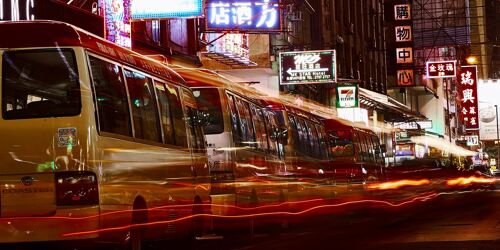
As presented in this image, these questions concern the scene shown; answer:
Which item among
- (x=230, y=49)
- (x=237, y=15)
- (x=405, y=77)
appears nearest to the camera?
(x=237, y=15)

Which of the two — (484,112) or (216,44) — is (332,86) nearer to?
(216,44)

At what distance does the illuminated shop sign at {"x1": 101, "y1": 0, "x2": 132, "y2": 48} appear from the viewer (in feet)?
56.1

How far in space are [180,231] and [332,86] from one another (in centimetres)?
2989

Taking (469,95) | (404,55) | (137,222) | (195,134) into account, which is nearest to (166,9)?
(195,134)

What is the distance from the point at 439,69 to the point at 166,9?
3689cm

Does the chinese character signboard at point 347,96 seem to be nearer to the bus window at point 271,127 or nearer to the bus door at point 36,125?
the bus window at point 271,127

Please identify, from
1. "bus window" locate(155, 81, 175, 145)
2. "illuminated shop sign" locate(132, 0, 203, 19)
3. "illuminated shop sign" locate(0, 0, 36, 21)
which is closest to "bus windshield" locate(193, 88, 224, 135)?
"bus window" locate(155, 81, 175, 145)

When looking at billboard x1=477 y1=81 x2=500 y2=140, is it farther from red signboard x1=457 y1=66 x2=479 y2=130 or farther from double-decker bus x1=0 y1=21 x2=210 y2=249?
double-decker bus x1=0 y1=21 x2=210 y2=249

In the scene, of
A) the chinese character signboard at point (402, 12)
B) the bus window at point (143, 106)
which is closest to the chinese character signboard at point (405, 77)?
the chinese character signboard at point (402, 12)

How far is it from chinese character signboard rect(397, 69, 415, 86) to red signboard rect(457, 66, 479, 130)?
1494 centimetres

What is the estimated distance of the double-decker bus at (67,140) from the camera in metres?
8.66

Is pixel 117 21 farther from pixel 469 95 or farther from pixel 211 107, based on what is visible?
pixel 469 95

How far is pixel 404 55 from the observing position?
166ft

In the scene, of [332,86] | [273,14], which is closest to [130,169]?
[273,14]
